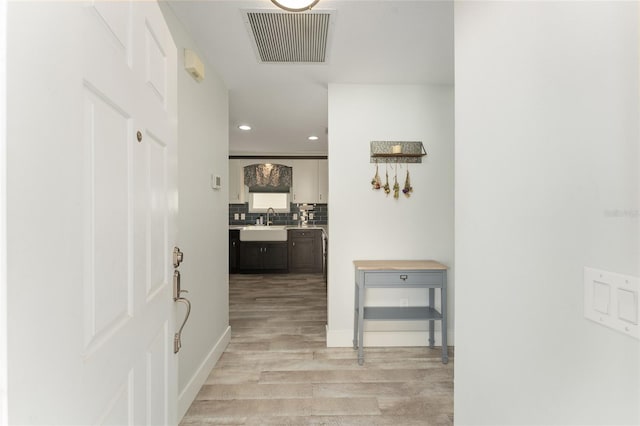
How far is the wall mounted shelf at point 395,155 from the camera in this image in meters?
2.61

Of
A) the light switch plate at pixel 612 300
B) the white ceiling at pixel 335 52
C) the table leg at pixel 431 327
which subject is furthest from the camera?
the table leg at pixel 431 327

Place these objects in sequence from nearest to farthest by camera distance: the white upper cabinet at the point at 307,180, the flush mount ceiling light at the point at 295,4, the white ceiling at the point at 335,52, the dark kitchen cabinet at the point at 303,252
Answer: the flush mount ceiling light at the point at 295,4
the white ceiling at the point at 335,52
the dark kitchen cabinet at the point at 303,252
the white upper cabinet at the point at 307,180

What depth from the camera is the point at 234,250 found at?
17.9ft

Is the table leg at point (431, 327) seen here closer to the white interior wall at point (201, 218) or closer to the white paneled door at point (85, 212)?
the white interior wall at point (201, 218)

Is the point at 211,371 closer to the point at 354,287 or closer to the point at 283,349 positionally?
the point at 283,349

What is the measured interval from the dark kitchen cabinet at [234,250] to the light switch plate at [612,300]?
530cm

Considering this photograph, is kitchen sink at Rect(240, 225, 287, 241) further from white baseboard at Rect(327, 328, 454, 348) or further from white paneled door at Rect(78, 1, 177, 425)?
white paneled door at Rect(78, 1, 177, 425)

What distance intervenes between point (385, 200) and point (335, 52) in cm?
128

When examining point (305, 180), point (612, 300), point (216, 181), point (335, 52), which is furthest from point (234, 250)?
point (612, 300)

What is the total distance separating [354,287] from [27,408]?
2384mm

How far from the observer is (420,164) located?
2.66 m

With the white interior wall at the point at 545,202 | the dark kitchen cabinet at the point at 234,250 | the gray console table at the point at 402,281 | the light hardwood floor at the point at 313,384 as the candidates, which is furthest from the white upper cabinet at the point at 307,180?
the white interior wall at the point at 545,202

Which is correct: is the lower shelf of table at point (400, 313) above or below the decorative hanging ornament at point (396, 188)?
below

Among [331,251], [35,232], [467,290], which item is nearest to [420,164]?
[331,251]
